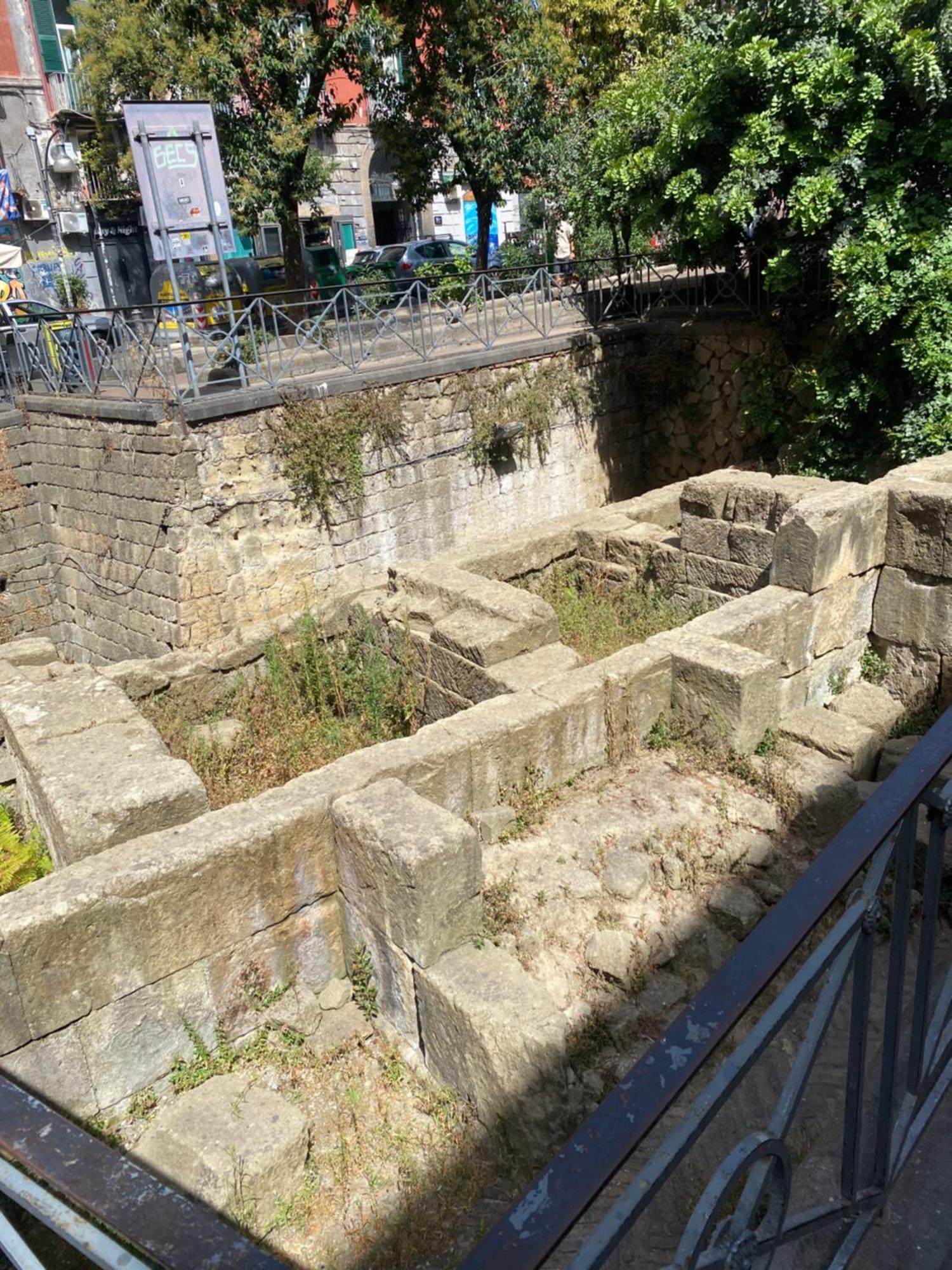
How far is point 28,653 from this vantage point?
625cm

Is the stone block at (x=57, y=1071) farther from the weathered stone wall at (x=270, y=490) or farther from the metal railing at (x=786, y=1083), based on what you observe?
the weathered stone wall at (x=270, y=490)

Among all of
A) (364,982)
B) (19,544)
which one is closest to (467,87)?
(19,544)

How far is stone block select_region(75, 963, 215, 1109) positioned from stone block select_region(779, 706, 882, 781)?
12.1 feet

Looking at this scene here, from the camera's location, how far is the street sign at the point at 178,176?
980cm

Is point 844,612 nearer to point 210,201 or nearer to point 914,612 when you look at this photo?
point 914,612

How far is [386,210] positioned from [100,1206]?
32357mm

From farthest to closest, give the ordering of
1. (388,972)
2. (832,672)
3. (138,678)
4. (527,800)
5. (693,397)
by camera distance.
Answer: (693,397) < (832,672) < (138,678) < (527,800) < (388,972)

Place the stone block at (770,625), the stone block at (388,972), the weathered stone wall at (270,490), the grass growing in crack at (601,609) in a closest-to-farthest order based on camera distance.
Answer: the stone block at (388,972) → the stone block at (770,625) → the grass growing in crack at (601,609) → the weathered stone wall at (270,490)

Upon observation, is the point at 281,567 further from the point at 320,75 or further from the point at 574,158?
the point at 574,158

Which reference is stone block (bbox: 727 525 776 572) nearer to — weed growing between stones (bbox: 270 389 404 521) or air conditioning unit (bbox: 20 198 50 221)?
weed growing between stones (bbox: 270 389 404 521)

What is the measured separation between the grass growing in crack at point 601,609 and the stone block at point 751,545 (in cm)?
65

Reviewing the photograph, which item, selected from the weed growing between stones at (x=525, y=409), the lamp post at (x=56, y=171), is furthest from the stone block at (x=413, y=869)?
the lamp post at (x=56, y=171)

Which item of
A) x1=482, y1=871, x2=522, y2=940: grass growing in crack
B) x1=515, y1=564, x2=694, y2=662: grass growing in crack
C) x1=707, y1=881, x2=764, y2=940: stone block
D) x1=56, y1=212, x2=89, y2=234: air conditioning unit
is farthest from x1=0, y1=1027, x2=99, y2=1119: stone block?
x1=56, y1=212, x2=89, y2=234: air conditioning unit

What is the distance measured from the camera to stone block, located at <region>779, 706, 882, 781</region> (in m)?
5.63
